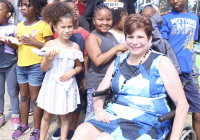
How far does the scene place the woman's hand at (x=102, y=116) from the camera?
182 centimetres

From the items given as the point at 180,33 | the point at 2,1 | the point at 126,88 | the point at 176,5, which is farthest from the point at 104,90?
the point at 2,1

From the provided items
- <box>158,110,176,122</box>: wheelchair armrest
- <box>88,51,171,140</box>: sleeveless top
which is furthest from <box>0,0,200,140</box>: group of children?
<box>158,110,176,122</box>: wheelchair armrest

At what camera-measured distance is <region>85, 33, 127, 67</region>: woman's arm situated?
91.5 inches

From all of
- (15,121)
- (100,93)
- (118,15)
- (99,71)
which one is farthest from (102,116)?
(15,121)

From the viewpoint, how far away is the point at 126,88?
1.89 m

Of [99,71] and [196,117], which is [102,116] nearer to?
[99,71]

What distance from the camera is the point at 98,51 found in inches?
93.5

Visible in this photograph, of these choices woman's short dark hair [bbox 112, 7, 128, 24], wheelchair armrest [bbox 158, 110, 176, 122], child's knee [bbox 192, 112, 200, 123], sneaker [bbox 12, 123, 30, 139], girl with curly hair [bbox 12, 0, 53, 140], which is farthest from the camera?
sneaker [bbox 12, 123, 30, 139]

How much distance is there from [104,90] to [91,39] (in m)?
0.67

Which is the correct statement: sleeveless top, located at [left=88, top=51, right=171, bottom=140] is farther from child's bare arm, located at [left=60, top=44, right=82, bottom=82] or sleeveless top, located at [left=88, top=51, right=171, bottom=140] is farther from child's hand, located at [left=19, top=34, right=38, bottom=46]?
child's hand, located at [left=19, top=34, right=38, bottom=46]

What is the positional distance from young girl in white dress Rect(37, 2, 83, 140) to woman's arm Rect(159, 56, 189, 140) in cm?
103

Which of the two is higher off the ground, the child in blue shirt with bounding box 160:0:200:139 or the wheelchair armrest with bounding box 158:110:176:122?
the child in blue shirt with bounding box 160:0:200:139

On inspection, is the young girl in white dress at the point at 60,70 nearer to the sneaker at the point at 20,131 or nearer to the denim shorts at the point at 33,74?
the denim shorts at the point at 33,74

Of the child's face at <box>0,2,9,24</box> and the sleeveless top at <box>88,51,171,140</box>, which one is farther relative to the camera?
the child's face at <box>0,2,9,24</box>
